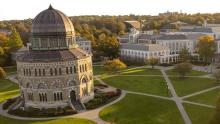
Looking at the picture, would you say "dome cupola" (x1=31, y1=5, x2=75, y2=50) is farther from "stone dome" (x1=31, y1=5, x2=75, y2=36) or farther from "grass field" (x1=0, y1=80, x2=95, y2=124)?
"grass field" (x1=0, y1=80, x2=95, y2=124)

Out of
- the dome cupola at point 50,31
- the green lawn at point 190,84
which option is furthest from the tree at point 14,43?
the green lawn at point 190,84

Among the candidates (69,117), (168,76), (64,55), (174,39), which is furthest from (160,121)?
(174,39)

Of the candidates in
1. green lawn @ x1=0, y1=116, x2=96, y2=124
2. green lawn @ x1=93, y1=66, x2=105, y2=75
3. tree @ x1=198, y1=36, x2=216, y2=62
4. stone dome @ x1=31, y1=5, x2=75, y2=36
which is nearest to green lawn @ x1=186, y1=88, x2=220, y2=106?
green lawn @ x1=0, y1=116, x2=96, y2=124

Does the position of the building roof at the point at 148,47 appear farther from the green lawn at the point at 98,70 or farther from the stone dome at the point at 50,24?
the stone dome at the point at 50,24

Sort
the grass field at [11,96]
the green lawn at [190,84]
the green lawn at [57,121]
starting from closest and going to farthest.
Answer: the green lawn at [57,121] < the grass field at [11,96] < the green lawn at [190,84]

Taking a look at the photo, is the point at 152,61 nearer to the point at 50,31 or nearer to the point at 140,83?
the point at 140,83
